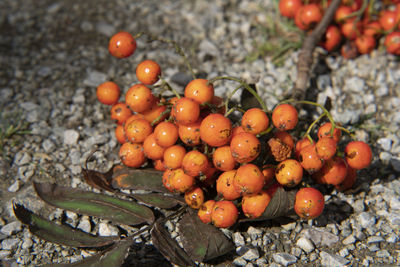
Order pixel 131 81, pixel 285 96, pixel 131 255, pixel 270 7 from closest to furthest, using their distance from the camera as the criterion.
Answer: pixel 131 255
pixel 285 96
pixel 131 81
pixel 270 7

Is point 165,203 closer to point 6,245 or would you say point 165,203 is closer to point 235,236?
point 235,236

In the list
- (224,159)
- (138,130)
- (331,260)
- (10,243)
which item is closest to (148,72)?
(138,130)

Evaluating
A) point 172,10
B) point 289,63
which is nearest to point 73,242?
point 289,63

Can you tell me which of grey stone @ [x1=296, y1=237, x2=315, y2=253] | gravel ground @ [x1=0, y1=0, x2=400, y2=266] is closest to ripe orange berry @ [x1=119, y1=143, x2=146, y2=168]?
gravel ground @ [x1=0, y1=0, x2=400, y2=266]

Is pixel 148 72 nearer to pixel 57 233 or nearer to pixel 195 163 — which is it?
pixel 195 163

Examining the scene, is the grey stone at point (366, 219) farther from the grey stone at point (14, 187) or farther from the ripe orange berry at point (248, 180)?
the grey stone at point (14, 187)

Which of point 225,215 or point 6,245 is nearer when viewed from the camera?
point 225,215

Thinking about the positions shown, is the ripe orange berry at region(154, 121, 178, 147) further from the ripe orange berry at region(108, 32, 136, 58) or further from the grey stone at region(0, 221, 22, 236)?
the grey stone at region(0, 221, 22, 236)
